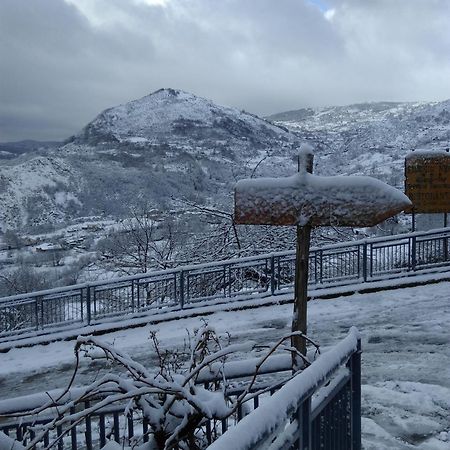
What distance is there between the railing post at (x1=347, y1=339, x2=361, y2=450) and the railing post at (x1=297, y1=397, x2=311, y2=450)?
1.22 metres

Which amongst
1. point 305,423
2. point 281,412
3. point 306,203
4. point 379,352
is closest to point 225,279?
point 379,352

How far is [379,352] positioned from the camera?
9.63m

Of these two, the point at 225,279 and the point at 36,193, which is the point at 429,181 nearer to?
the point at 225,279

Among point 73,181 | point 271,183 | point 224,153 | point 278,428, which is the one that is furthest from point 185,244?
point 224,153

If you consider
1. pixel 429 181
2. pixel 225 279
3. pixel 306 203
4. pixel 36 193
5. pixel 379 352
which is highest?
pixel 429 181

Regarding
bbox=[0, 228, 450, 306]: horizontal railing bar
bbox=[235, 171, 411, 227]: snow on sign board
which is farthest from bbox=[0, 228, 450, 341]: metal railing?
bbox=[235, 171, 411, 227]: snow on sign board

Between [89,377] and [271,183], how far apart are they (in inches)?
285

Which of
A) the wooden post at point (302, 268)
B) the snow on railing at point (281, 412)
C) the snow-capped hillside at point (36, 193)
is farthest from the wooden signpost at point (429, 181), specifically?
the snow-capped hillside at point (36, 193)

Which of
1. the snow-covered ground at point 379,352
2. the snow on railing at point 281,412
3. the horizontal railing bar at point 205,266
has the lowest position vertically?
the snow-covered ground at point 379,352

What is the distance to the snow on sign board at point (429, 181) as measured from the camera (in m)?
19.3

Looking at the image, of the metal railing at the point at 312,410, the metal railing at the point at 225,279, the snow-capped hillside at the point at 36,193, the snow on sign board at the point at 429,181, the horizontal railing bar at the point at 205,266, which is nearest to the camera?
the metal railing at the point at 312,410

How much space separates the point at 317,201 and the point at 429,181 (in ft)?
54.0

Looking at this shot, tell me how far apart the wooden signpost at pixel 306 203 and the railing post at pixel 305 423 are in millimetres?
1508

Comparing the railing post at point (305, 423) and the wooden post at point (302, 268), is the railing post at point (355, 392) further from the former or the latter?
the railing post at point (305, 423)
